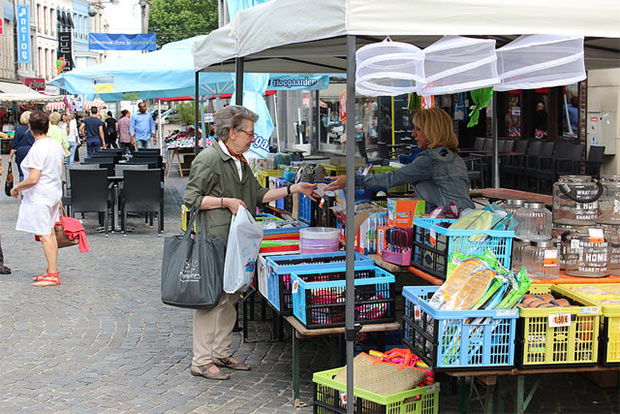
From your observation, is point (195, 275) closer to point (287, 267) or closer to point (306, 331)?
point (287, 267)

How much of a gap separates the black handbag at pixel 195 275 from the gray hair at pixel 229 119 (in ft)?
2.30

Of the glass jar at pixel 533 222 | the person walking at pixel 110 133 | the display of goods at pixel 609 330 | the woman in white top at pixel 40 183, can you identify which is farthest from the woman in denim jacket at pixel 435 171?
the person walking at pixel 110 133

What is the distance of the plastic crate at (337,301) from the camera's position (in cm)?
488

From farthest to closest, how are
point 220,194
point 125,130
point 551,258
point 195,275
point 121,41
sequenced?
point 125,130
point 121,41
point 220,194
point 195,275
point 551,258

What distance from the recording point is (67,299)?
27.0ft

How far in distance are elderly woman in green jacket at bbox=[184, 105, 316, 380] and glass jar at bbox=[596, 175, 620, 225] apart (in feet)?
8.12

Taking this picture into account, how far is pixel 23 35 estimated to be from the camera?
57375mm

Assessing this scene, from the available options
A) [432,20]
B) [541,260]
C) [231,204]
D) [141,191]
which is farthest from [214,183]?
[141,191]

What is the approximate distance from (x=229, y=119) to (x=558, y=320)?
266 centimetres

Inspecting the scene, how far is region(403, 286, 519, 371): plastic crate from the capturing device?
4.00 meters

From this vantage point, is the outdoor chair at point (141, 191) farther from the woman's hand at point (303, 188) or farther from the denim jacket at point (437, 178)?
the denim jacket at point (437, 178)

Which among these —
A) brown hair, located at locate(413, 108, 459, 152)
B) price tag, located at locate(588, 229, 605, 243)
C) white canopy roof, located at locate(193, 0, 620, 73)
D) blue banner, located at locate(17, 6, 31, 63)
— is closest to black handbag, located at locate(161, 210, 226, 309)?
white canopy roof, located at locate(193, 0, 620, 73)

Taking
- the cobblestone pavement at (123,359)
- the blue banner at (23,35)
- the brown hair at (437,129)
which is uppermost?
the blue banner at (23,35)

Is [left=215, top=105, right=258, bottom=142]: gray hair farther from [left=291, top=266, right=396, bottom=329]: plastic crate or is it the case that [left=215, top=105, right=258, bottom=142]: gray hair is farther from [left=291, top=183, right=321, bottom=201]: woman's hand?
[left=291, top=266, right=396, bottom=329]: plastic crate
